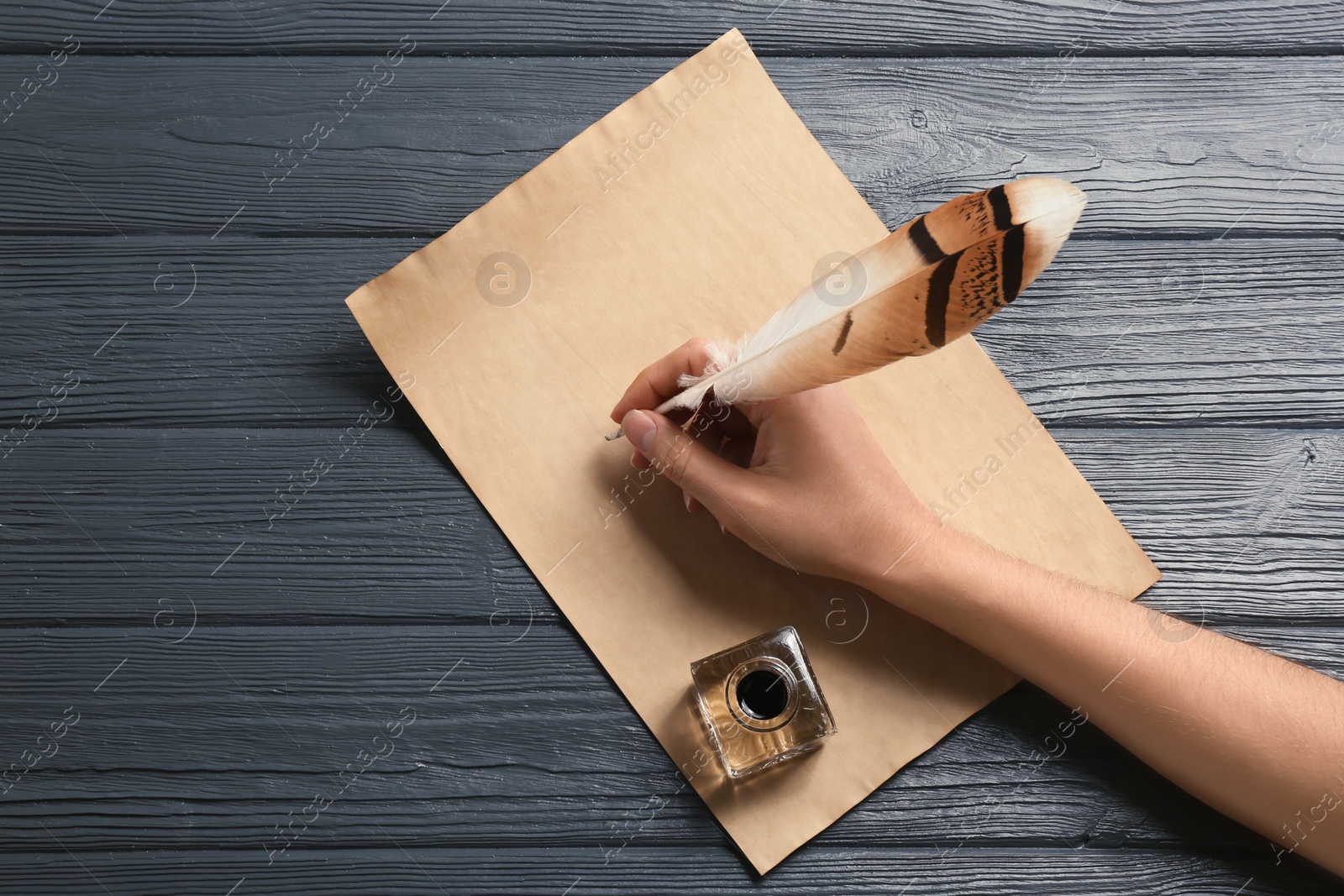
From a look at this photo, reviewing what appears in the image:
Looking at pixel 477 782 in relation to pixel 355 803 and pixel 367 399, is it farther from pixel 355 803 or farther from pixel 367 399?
pixel 367 399

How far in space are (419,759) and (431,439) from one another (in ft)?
1.07

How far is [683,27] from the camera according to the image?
97 cm

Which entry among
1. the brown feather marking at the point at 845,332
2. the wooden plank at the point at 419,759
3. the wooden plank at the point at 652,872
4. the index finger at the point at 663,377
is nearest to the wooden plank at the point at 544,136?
the index finger at the point at 663,377

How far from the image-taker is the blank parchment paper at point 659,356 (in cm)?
85

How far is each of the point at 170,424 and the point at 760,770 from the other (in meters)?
0.71

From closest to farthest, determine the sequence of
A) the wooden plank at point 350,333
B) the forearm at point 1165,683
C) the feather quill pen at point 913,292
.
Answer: the feather quill pen at point 913,292, the forearm at point 1165,683, the wooden plank at point 350,333

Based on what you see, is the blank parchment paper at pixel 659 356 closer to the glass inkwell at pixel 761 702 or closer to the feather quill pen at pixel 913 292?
the glass inkwell at pixel 761 702

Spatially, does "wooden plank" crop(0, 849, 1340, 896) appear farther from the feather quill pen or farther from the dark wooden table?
the feather quill pen

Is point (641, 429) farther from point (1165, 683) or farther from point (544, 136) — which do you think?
point (1165, 683)

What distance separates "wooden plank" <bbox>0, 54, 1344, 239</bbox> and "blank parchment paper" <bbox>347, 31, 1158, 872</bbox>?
45mm

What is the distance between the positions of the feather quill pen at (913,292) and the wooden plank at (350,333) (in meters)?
0.33

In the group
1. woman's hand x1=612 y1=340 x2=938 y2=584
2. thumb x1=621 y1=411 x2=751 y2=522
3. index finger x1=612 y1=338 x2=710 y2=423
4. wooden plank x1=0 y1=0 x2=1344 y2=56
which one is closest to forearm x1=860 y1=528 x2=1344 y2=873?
woman's hand x1=612 y1=340 x2=938 y2=584

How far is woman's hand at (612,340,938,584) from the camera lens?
0.82 m

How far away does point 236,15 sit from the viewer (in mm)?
958
